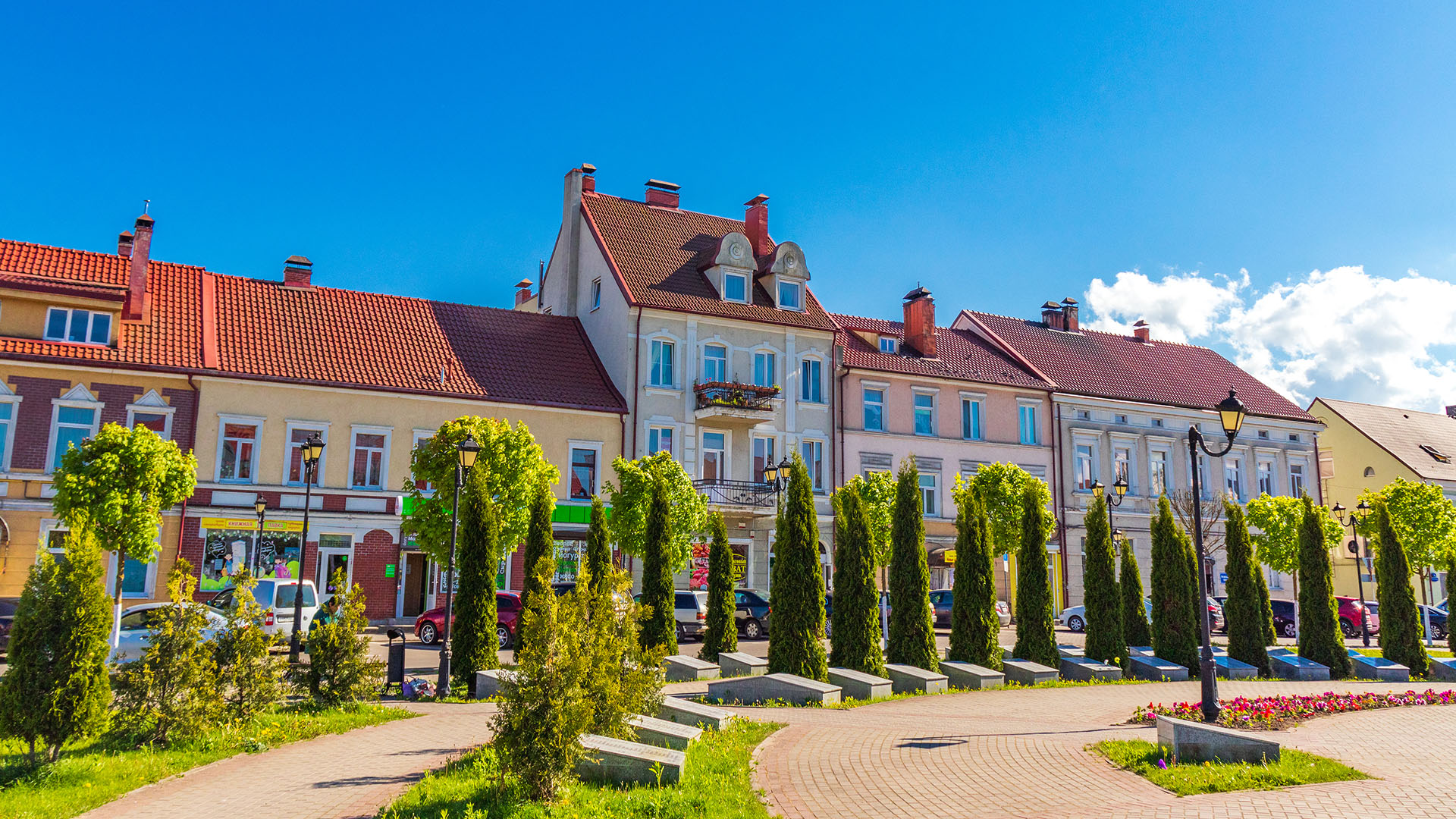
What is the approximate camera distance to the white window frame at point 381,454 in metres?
31.0

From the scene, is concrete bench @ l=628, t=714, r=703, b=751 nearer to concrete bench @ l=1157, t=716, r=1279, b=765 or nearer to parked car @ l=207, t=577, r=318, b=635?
concrete bench @ l=1157, t=716, r=1279, b=765

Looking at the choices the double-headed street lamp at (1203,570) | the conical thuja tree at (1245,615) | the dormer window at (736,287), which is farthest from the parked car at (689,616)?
the double-headed street lamp at (1203,570)

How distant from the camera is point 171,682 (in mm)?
11797

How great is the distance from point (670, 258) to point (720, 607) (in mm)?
19514

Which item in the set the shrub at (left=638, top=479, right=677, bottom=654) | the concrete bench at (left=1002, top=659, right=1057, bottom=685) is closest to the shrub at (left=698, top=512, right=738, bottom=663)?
the shrub at (left=638, top=479, right=677, bottom=654)

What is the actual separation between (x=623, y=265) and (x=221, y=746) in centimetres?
2611

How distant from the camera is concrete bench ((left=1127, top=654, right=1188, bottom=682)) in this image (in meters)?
19.6

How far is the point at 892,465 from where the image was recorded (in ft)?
128

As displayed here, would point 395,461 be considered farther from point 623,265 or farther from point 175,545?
point 623,265

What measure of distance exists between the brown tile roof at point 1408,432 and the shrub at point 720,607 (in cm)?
4340

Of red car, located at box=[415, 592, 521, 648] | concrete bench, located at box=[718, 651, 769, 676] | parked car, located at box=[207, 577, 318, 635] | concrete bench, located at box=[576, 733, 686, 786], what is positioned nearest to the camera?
concrete bench, located at box=[576, 733, 686, 786]

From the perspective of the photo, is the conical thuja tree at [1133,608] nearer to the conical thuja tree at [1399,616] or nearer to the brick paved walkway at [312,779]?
the conical thuja tree at [1399,616]

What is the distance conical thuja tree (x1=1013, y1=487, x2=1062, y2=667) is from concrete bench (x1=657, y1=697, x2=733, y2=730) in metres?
9.03

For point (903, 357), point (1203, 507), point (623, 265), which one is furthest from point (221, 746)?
point (1203, 507)
